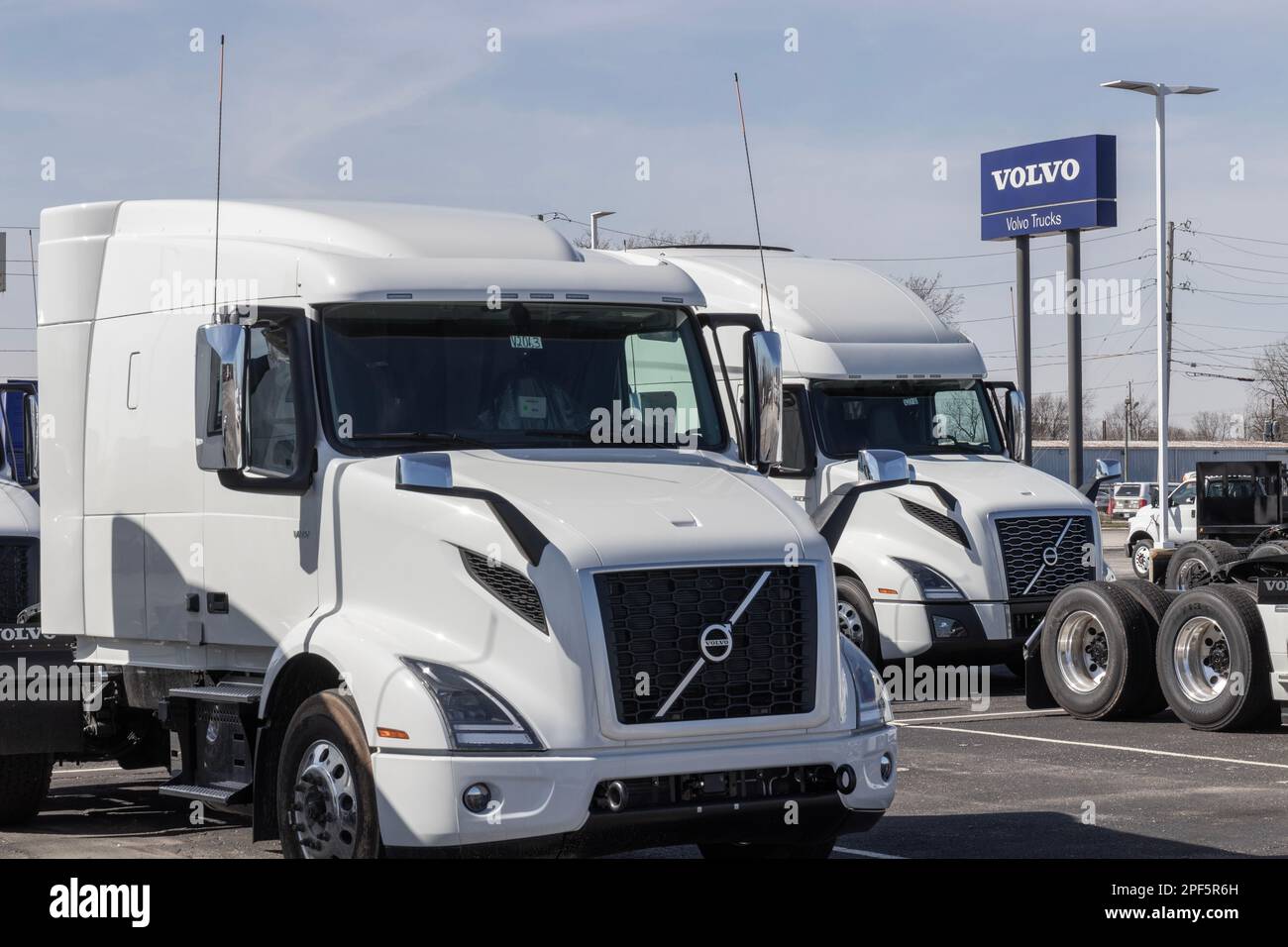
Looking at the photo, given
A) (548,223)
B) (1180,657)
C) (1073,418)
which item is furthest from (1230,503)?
(548,223)

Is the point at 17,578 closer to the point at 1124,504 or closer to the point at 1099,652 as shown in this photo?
the point at 1099,652

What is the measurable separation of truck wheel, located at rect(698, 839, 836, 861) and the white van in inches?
254

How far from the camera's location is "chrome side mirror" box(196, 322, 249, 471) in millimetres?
7844

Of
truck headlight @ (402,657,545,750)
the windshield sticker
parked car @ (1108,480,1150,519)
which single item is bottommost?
parked car @ (1108,480,1150,519)

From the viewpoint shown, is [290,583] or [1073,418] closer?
[290,583]

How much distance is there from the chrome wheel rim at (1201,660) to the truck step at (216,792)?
7.70 meters

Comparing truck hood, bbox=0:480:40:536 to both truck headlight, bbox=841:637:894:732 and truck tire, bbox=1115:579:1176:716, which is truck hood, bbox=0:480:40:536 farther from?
truck tire, bbox=1115:579:1176:716

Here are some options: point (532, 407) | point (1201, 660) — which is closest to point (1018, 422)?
point (1201, 660)

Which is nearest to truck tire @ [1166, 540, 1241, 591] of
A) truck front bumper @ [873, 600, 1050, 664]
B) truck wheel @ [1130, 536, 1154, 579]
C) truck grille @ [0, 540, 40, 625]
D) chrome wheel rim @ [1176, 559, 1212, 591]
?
chrome wheel rim @ [1176, 559, 1212, 591]

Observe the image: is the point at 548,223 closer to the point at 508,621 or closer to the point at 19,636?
the point at 508,621

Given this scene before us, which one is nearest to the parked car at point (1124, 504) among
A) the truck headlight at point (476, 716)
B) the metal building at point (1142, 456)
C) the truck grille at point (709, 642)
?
the metal building at point (1142, 456)

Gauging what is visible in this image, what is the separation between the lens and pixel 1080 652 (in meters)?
14.7
